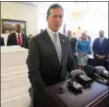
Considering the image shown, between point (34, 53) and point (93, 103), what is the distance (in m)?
0.49

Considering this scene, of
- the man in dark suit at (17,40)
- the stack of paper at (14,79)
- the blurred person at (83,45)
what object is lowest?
the stack of paper at (14,79)

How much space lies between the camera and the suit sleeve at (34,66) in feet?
3.19

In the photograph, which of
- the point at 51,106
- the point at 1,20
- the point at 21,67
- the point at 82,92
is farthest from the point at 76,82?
the point at 1,20

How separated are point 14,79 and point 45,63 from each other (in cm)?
31

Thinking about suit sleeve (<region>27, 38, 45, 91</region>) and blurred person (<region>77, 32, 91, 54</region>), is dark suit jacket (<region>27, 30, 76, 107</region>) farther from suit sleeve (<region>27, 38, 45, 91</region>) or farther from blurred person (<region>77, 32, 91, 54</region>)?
blurred person (<region>77, 32, 91, 54</region>)

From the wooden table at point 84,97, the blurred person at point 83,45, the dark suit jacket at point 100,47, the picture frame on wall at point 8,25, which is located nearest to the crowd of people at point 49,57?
the wooden table at point 84,97

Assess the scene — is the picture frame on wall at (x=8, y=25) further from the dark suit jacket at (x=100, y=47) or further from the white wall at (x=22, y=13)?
the dark suit jacket at (x=100, y=47)

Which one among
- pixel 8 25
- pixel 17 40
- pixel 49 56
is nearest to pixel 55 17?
pixel 49 56

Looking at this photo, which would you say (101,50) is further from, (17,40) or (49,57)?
(49,57)

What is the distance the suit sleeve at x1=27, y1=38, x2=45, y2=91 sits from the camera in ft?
3.19

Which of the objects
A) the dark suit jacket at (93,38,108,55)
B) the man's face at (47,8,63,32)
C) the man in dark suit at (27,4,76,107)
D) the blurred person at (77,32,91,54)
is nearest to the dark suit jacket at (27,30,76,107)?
the man in dark suit at (27,4,76,107)

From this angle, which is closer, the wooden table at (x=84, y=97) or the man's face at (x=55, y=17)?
the wooden table at (x=84, y=97)

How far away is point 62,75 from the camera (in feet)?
3.86

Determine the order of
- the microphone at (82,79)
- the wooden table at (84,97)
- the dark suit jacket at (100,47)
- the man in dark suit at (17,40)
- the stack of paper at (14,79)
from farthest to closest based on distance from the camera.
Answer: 1. the dark suit jacket at (100,47)
2. the man in dark suit at (17,40)
3. the stack of paper at (14,79)
4. the microphone at (82,79)
5. the wooden table at (84,97)
